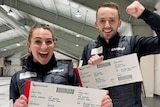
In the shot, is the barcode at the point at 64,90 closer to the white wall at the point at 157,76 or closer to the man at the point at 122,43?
the man at the point at 122,43

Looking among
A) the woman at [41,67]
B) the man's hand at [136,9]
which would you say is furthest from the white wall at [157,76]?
the woman at [41,67]

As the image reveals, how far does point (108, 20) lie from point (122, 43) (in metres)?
0.22

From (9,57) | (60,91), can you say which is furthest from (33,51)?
(9,57)

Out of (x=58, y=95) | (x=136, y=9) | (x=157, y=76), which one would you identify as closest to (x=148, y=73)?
(x=157, y=76)

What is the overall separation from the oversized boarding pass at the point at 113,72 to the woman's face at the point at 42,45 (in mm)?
260

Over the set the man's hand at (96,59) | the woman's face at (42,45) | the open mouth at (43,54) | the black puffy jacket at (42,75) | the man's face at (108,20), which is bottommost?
the black puffy jacket at (42,75)

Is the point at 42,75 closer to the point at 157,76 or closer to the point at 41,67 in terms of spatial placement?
the point at 41,67

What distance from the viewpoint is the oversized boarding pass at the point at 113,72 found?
5.64 ft

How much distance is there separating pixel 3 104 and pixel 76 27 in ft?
25.3

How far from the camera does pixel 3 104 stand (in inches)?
161

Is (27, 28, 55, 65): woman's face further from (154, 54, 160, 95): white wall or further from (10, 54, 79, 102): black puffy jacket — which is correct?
(154, 54, 160, 95): white wall

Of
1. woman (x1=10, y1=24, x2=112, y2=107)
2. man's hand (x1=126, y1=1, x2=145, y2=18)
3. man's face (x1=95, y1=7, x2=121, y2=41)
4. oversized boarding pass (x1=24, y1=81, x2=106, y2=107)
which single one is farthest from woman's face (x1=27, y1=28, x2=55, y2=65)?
man's hand (x1=126, y1=1, x2=145, y2=18)

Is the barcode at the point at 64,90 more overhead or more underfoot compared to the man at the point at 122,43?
more underfoot

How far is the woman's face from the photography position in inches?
65.0
